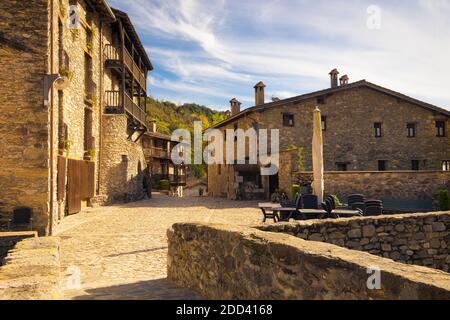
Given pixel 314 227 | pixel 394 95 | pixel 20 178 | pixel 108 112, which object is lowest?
pixel 314 227

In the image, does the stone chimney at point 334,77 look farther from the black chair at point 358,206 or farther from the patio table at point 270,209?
the patio table at point 270,209

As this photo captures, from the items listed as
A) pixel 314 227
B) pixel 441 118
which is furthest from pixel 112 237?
pixel 441 118

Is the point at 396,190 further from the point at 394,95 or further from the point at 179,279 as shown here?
the point at 179,279

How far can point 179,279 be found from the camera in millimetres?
4957

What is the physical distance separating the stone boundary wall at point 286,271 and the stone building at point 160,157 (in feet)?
118

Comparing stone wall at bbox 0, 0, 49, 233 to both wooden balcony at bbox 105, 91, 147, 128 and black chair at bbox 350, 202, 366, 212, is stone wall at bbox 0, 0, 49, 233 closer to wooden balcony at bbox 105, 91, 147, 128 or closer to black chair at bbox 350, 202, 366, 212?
black chair at bbox 350, 202, 366, 212

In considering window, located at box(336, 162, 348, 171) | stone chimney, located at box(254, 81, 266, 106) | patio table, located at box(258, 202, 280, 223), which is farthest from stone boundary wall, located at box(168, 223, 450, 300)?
stone chimney, located at box(254, 81, 266, 106)

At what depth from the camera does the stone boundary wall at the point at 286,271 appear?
2.10 meters

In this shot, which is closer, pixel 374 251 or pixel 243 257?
pixel 243 257

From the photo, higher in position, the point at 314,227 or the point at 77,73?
the point at 77,73

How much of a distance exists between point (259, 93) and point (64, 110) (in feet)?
51.5

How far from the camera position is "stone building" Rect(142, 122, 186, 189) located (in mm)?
40941

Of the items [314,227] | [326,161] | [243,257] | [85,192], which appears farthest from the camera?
[326,161]
